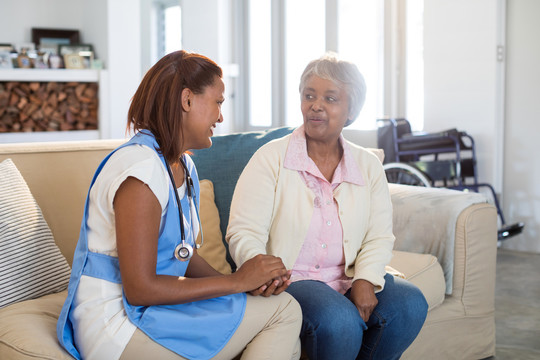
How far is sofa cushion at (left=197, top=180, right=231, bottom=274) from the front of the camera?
86.7 inches

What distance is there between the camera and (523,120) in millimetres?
4453

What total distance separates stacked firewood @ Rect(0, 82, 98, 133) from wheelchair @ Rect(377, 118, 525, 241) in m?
2.58

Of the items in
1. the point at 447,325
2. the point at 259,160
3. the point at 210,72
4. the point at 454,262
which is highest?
the point at 210,72

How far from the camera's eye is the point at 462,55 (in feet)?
15.1

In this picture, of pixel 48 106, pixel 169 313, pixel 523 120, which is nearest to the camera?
pixel 169 313

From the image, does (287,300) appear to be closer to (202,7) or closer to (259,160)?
(259,160)

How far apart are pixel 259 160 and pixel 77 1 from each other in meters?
4.91

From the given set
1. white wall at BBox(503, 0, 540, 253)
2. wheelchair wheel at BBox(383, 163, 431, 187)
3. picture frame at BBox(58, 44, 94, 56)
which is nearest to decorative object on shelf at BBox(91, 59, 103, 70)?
picture frame at BBox(58, 44, 94, 56)

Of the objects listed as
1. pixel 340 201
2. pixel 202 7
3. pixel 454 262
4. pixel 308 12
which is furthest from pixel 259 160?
pixel 202 7

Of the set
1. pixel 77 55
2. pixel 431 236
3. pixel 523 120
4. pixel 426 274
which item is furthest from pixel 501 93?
pixel 77 55

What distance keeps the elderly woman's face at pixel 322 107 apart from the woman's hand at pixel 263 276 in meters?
0.53

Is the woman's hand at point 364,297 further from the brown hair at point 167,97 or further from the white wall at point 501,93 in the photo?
the white wall at point 501,93

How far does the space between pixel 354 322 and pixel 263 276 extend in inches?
12.7

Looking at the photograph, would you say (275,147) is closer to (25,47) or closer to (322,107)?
(322,107)
